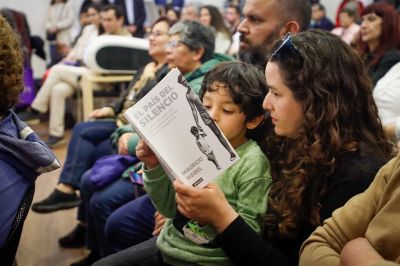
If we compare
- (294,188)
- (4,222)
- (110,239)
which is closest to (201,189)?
(294,188)

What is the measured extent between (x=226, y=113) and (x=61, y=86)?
12.0ft

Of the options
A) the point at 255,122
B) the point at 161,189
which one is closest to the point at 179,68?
the point at 255,122

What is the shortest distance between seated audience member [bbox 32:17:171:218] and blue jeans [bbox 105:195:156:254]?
95 centimetres

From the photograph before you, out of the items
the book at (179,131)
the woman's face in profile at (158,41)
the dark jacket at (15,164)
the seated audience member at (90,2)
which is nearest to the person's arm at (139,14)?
the seated audience member at (90,2)

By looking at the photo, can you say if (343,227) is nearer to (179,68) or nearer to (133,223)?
(133,223)

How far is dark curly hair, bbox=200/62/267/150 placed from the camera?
53.7 inches

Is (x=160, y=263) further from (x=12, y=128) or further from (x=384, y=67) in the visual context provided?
(x=384, y=67)

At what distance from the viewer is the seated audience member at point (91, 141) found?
2738 mm

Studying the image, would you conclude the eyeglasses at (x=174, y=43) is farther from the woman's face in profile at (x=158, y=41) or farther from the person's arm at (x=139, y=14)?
the person's arm at (x=139, y=14)

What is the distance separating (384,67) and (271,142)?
57.4 inches

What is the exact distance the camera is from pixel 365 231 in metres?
0.96

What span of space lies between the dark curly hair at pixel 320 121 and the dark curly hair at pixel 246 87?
0.22 m

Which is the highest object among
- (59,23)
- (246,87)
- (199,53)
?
(246,87)

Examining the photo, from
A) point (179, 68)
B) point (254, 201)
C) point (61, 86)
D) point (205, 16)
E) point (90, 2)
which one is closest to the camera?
point (254, 201)
